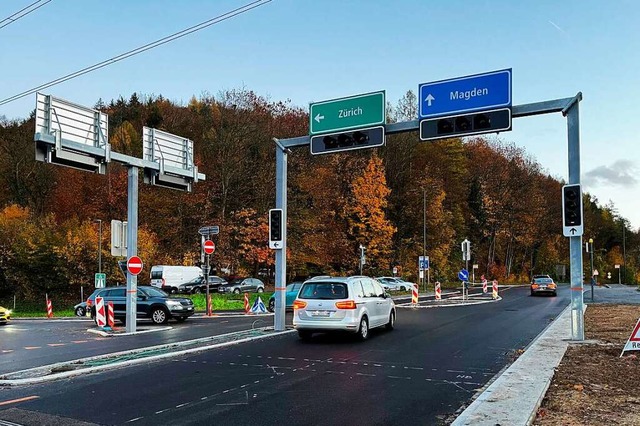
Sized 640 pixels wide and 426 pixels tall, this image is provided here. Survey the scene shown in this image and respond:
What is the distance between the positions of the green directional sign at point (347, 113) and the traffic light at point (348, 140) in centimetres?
17

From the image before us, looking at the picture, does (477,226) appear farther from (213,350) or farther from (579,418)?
(579,418)

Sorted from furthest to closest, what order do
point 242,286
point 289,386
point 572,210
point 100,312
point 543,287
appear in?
point 242,286
point 543,287
point 100,312
point 572,210
point 289,386

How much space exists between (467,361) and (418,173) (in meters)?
50.9

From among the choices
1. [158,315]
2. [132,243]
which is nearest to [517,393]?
[132,243]

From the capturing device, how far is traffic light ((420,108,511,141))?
15562 millimetres

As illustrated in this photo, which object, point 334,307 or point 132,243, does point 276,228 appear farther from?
point 132,243

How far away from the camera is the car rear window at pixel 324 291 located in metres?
14.9

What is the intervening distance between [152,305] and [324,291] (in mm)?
10385

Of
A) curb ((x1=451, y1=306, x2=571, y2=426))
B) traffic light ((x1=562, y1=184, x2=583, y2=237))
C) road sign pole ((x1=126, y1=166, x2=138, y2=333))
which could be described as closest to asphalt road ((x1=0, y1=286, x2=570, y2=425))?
curb ((x1=451, y1=306, x2=571, y2=426))

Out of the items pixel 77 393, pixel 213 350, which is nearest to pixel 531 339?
pixel 213 350

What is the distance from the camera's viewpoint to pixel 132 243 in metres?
19.6

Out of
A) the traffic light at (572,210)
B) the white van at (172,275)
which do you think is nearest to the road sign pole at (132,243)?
the traffic light at (572,210)

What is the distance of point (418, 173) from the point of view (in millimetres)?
61438

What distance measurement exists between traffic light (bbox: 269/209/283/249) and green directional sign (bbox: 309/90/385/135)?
2.87 m
